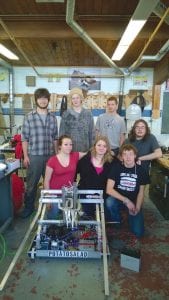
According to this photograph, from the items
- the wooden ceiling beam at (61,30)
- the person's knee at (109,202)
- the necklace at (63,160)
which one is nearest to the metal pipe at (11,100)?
the wooden ceiling beam at (61,30)

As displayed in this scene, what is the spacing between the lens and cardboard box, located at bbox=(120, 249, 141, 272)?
2.20m

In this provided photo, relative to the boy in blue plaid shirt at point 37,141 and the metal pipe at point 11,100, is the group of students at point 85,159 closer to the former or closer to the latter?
the boy in blue plaid shirt at point 37,141

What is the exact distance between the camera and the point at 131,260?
87.1 inches

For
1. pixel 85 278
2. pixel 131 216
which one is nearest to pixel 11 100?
pixel 131 216

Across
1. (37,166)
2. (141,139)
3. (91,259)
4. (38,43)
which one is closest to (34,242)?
(91,259)

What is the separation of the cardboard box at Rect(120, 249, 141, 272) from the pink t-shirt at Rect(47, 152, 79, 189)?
893 mm

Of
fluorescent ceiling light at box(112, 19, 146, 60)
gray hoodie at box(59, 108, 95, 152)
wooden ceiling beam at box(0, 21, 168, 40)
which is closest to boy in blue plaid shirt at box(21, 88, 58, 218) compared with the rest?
gray hoodie at box(59, 108, 95, 152)

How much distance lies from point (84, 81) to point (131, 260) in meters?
4.93

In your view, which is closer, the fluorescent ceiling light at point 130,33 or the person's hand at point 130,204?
the person's hand at point 130,204

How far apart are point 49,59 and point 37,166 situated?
3456 mm

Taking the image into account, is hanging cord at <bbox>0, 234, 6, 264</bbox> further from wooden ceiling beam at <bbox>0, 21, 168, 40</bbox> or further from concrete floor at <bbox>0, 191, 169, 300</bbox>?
wooden ceiling beam at <bbox>0, 21, 168, 40</bbox>

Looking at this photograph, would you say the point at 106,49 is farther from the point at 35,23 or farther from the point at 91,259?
the point at 91,259

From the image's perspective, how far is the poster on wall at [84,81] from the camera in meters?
6.37

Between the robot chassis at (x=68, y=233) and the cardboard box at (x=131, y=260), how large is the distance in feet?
0.50
